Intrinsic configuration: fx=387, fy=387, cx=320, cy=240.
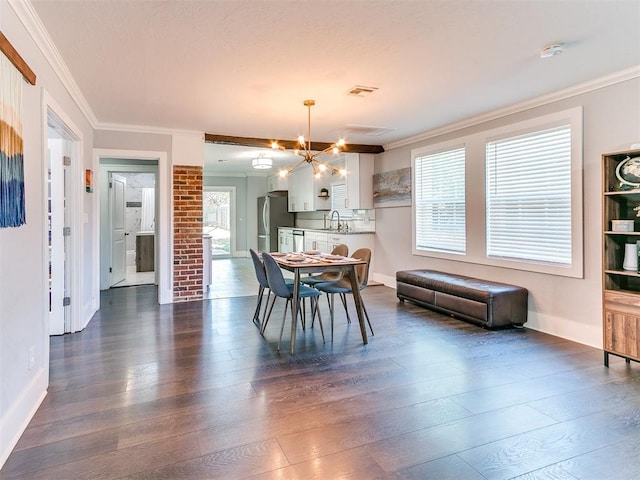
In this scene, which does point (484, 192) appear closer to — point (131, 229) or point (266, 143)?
point (266, 143)

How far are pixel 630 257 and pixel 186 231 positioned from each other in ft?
15.9

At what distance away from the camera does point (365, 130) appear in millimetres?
5301

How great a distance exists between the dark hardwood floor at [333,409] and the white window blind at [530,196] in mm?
958

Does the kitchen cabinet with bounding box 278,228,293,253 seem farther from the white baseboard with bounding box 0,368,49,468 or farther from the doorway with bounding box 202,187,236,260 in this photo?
the white baseboard with bounding box 0,368,49,468

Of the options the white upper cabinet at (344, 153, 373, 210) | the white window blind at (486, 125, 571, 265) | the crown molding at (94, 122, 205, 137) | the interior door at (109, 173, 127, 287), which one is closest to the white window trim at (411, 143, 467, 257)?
the white window blind at (486, 125, 571, 265)

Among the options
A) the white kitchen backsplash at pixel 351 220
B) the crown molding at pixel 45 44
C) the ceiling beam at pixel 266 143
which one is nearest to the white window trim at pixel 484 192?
the ceiling beam at pixel 266 143

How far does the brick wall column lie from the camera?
5.25 metres

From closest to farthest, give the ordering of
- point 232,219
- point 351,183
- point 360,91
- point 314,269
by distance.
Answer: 1. point 314,269
2. point 360,91
3. point 351,183
4. point 232,219

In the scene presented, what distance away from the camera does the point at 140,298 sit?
5555mm

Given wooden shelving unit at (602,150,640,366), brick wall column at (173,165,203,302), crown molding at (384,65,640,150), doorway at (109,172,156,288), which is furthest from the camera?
doorway at (109,172,156,288)

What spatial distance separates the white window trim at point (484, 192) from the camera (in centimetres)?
360

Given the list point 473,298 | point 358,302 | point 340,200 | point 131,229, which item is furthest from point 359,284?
point 131,229

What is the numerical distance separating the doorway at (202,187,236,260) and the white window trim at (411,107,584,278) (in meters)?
6.54

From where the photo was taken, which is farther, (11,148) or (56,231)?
(56,231)
